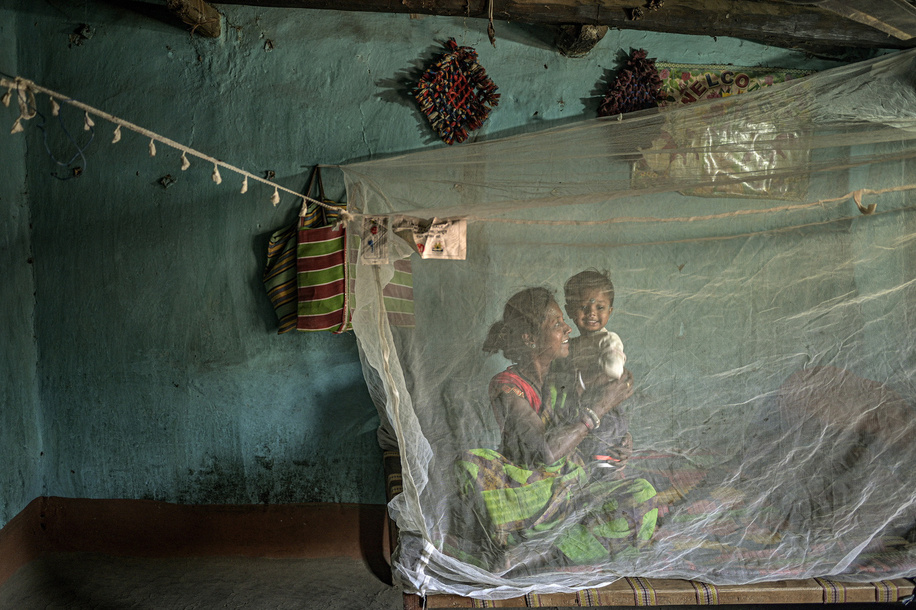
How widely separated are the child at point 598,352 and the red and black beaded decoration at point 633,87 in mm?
1107

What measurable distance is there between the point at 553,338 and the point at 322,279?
1.07m

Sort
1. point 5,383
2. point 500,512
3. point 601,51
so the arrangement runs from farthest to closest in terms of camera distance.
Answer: point 601,51 → point 5,383 → point 500,512

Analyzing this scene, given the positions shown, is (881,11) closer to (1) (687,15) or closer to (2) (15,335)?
(1) (687,15)

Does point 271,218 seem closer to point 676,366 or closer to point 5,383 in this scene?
point 5,383

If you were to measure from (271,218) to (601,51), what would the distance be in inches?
61.4

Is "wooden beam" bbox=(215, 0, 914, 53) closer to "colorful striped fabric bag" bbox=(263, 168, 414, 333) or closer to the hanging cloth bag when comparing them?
"colorful striped fabric bag" bbox=(263, 168, 414, 333)

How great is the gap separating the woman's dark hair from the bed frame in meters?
0.71

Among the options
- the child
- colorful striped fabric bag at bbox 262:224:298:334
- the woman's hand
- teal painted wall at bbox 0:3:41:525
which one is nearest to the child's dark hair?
the child

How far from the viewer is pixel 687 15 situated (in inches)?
92.2

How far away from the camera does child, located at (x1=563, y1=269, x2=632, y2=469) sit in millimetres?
1698

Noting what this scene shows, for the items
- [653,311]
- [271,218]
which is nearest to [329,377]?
[271,218]

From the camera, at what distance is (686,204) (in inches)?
70.5

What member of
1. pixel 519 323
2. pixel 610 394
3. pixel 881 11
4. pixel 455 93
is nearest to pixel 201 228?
pixel 455 93

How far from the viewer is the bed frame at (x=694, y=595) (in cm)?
172
